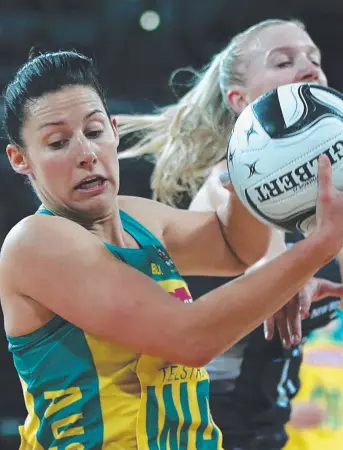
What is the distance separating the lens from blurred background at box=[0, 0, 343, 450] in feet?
15.0

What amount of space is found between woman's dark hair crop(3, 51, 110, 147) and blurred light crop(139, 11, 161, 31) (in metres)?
3.03

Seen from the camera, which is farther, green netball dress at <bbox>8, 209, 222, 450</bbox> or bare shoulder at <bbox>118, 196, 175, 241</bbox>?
bare shoulder at <bbox>118, 196, 175, 241</bbox>

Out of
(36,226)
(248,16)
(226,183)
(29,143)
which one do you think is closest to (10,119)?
(29,143)

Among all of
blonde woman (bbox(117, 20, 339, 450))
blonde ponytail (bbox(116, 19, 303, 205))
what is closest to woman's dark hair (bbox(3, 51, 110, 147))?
blonde woman (bbox(117, 20, 339, 450))

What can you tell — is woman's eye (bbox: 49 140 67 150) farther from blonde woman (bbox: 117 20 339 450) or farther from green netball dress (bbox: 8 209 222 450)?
blonde woman (bbox: 117 20 339 450)

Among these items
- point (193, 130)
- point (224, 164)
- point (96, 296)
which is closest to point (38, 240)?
point (96, 296)

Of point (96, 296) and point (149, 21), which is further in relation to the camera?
point (149, 21)

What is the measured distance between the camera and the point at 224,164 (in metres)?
2.65

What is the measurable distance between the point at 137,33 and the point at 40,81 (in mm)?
3117

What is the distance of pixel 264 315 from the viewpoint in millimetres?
1488

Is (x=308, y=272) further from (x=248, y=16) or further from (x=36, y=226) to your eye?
(x=248, y=16)

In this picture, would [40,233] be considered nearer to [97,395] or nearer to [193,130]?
[97,395]

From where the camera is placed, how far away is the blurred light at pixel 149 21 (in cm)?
470

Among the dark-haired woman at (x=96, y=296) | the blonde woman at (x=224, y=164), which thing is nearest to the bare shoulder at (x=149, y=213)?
the dark-haired woman at (x=96, y=296)
